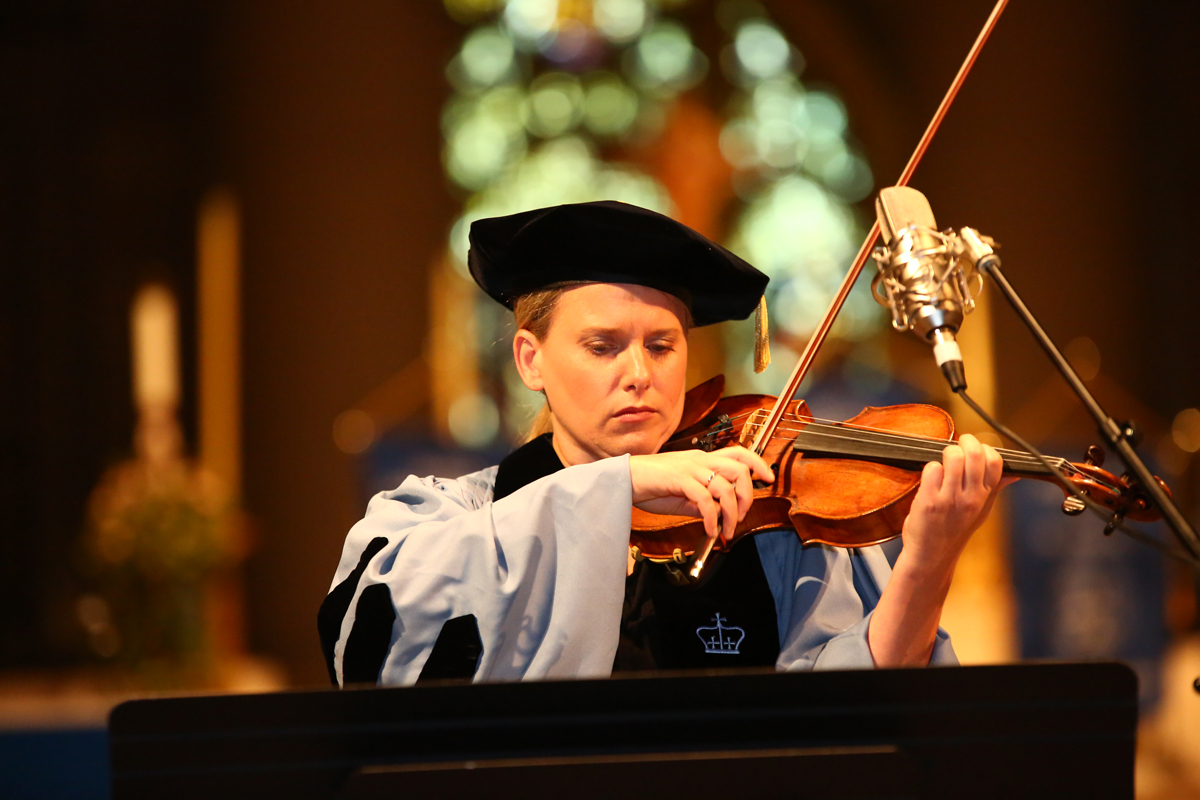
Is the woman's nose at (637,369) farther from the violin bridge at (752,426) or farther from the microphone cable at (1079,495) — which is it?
the microphone cable at (1079,495)

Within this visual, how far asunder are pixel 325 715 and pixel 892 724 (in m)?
0.56

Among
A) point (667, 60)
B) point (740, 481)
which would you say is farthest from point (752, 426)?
point (667, 60)

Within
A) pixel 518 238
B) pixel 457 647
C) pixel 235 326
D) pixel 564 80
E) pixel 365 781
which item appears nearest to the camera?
pixel 365 781

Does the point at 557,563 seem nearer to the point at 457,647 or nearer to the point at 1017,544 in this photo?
the point at 457,647

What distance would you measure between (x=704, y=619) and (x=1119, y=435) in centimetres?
72

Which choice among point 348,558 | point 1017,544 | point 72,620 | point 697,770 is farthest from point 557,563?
point 72,620

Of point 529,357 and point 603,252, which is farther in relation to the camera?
point 529,357

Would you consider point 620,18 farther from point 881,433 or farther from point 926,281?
point 926,281

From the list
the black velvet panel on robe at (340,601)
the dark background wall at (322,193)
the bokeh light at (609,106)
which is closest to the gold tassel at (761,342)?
the black velvet panel on robe at (340,601)

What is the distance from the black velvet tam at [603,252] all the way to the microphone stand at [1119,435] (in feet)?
1.81

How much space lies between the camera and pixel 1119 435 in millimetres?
1165

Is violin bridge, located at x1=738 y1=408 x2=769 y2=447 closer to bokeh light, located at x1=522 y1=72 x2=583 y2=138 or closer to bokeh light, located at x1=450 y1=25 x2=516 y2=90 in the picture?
bokeh light, located at x1=522 y1=72 x2=583 y2=138

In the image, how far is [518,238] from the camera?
5.47ft

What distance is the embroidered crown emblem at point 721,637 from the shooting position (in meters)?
1.64
